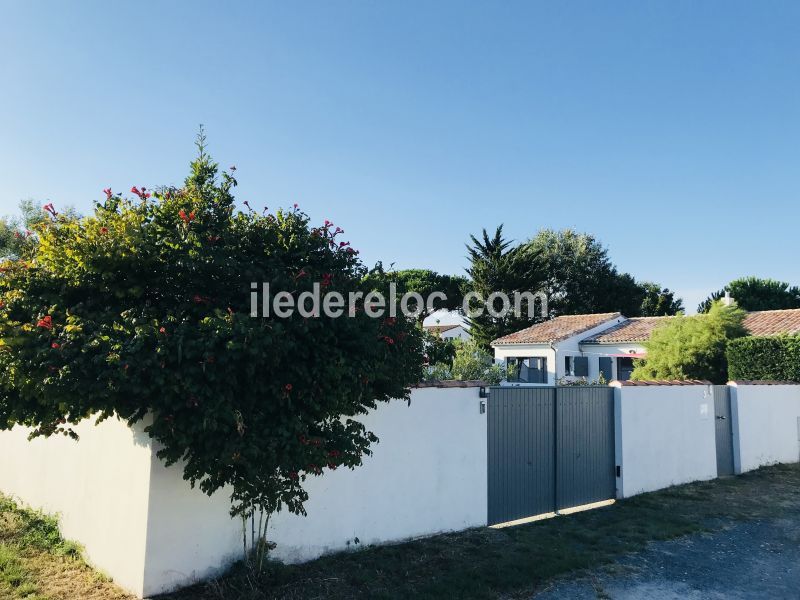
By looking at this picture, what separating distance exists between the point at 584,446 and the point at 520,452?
166 cm

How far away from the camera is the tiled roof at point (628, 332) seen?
2825 cm

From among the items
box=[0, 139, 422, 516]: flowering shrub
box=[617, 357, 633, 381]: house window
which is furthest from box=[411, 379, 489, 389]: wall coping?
box=[617, 357, 633, 381]: house window

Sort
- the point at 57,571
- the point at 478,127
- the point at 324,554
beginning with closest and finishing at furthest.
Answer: the point at 57,571
the point at 324,554
the point at 478,127

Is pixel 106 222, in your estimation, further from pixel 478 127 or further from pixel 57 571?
pixel 478 127

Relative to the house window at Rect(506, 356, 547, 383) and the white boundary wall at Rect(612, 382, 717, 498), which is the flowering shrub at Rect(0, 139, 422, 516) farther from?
the house window at Rect(506, 356, 547, 383)

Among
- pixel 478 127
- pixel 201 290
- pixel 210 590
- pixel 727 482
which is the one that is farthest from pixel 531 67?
pixel 210 590

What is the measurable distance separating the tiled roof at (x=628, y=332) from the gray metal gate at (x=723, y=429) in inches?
624

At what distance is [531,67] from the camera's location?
1051 cm

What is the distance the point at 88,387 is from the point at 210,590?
2243mm

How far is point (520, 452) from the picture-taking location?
7.80 meters

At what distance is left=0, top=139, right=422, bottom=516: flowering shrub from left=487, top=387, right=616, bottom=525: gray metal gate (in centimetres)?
288

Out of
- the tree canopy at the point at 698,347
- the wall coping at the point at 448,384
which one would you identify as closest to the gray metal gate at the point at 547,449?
the wall coping at the point at 448,384

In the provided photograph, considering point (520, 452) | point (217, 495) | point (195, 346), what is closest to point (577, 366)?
point (520, 452)

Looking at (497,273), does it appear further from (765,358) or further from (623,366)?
(765,358)
